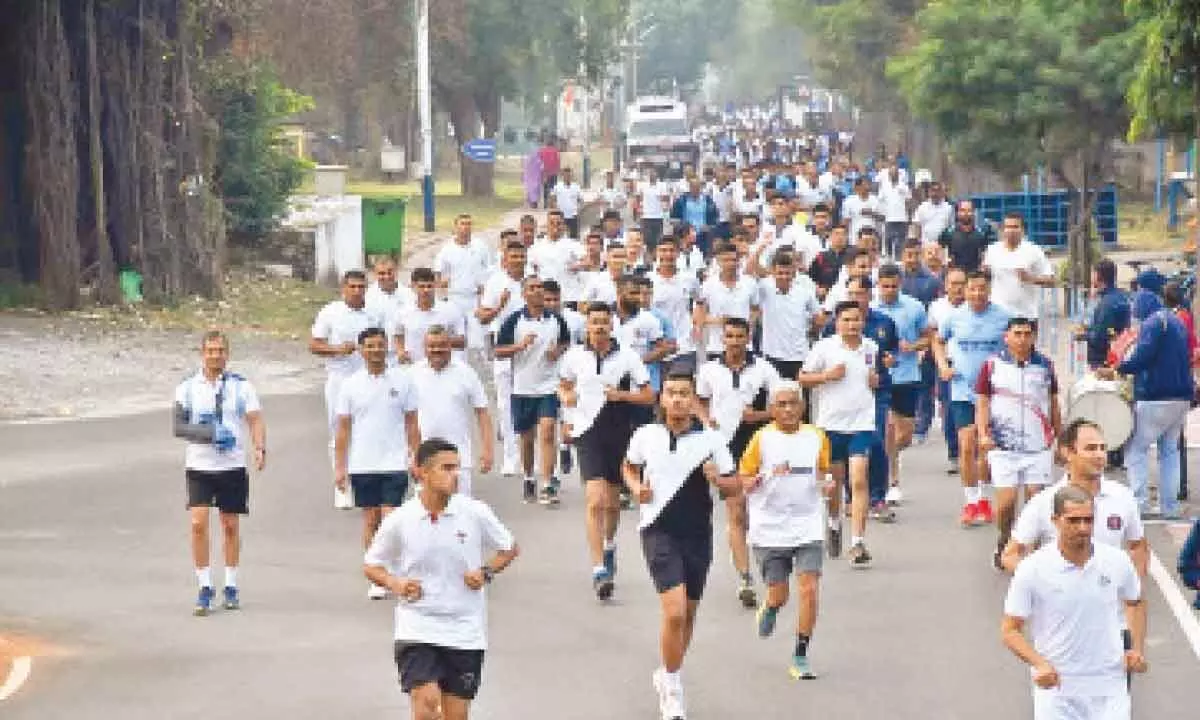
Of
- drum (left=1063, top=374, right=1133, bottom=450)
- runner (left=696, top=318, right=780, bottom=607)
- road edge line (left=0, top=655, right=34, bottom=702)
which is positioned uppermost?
runner (left=696, top=318, right=780, bottom=607)

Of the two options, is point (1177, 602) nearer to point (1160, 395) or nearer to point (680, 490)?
point (1160, 395)

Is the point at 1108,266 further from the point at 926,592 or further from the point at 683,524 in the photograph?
the point at 683,524

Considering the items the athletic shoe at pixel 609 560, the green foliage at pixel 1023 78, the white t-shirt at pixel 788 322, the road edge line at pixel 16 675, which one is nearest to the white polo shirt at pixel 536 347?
the white t-shirt at pixel 788 322

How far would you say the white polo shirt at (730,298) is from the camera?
20672 millimetres

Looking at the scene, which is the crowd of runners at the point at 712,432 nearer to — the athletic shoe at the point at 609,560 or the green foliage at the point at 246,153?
the athletic shoe at the point at 609,560

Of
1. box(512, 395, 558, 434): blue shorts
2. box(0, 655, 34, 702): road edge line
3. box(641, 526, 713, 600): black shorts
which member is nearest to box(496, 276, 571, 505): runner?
box(512, 395, 558, 434): blue shorts

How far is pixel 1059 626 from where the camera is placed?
30.3ft

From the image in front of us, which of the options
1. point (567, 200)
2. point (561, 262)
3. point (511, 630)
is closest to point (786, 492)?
point (511, 630)

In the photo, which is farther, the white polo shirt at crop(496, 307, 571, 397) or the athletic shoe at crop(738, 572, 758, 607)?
the white polo shirt at crop(496, 307, 571, 397)

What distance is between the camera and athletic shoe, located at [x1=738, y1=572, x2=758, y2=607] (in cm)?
1480

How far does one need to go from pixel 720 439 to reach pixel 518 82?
55215 millimetres

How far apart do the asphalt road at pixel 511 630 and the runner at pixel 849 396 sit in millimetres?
494

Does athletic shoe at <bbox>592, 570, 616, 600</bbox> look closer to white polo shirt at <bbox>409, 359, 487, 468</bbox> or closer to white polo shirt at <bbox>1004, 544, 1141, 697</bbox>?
white polo shirt at <bbox>409, 359, 487, 468</bbox>

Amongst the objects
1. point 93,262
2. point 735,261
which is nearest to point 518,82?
point 93,262
